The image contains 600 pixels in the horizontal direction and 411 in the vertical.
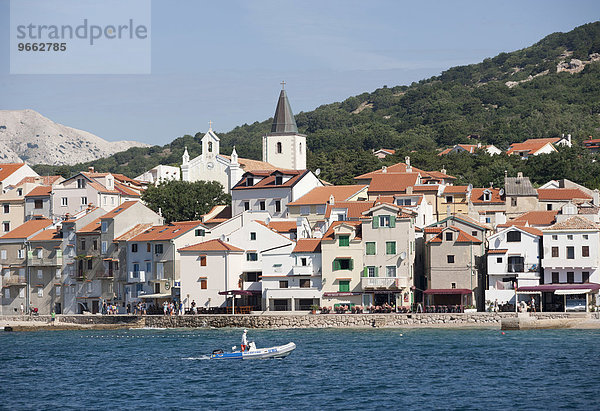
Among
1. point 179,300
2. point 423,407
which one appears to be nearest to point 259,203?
point 179,300

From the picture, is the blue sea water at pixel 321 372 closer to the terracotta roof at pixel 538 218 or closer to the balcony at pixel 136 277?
the balcony at pixel 136 277

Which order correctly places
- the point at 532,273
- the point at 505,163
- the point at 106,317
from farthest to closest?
the point at 505,163 < the point at 106,317 < the point at 532,273

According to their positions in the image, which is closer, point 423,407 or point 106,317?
point 423,407

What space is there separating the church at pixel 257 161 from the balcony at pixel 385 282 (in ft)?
130

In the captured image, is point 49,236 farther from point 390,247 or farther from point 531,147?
point 531,147

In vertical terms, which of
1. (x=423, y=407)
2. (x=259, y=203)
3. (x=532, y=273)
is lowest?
(x=423, y=407)

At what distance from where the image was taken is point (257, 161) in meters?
118

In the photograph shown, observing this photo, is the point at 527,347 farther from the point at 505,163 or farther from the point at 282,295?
the point at 505,163

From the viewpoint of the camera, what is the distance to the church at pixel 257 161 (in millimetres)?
114812

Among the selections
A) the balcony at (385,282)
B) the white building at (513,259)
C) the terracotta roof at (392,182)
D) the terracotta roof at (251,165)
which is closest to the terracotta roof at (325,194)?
the terracotta roof at (392,182)

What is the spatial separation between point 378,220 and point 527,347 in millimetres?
20755

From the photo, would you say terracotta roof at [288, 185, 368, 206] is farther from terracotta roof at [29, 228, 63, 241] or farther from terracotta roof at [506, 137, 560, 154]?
terracotta roof at [506, 137, 560, 154]

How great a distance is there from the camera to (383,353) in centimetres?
5922

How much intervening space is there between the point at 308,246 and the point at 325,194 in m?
17.7
